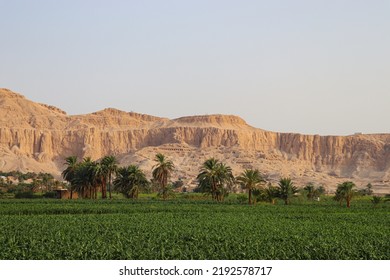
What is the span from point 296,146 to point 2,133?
92216 mm

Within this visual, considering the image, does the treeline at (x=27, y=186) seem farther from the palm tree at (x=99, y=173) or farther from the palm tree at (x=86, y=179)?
the palm tree at (x=99, y=173)

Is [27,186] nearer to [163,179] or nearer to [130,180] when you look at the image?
[130,180]

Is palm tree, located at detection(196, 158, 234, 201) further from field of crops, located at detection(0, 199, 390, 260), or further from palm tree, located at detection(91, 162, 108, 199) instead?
field of crops, located at detection(0, 199, 390, 260)

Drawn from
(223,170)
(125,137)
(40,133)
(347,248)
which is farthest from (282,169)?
(347,248)

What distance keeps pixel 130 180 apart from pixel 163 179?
4248mm

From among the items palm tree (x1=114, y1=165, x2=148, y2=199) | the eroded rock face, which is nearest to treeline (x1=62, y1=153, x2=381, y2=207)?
palm tree (x1=114, y1=165, x2=148, y2=199)

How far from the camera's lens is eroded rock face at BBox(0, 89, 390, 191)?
165 meters

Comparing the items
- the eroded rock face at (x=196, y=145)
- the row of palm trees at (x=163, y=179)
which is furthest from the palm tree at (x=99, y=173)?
the eroded rock face at (x=196, y=145)

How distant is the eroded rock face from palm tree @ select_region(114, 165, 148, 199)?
269 feet

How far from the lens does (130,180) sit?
73.5 metres

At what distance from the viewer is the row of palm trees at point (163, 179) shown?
66.7 m

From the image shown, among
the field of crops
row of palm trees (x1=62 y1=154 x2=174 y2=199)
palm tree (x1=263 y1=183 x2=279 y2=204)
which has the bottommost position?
the field of crops
